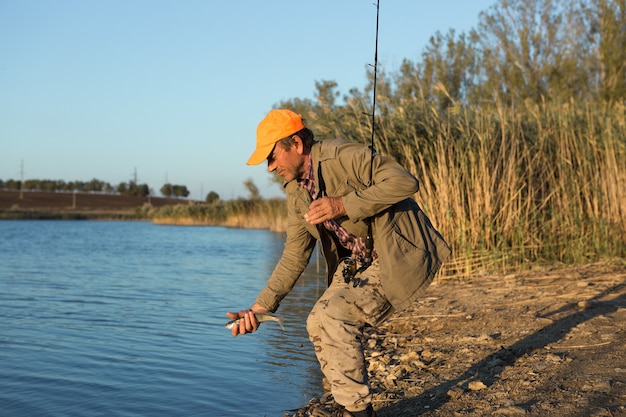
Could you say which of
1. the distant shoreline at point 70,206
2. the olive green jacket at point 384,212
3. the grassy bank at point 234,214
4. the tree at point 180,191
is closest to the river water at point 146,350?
the olive green jacket at point 384,212

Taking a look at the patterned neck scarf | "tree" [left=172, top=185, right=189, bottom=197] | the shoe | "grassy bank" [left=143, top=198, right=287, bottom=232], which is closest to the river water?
the shoe

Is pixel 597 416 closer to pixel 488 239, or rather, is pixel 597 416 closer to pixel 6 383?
pixel 6 383

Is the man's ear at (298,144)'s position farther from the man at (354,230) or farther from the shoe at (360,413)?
the shoe at (360,413)

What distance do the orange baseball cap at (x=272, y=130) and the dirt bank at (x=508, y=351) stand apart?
1709 mm

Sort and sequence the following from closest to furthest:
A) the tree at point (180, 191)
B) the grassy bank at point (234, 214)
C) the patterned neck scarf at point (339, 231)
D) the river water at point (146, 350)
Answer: the patterned neck scarf at point (339, 231) < the river water at point (146, 350) < the grassy bank at point (234, 214) < the tree at point (180, 191)

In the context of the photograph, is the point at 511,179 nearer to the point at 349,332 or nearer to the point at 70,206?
the point at 349,332

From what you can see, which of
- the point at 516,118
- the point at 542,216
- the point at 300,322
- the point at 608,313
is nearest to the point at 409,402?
the point at 608,313

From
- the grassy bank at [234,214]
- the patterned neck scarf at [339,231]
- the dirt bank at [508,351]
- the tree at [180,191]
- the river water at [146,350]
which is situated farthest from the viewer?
the tree at [180,191]

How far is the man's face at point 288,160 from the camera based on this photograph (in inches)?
151

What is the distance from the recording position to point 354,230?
388cm

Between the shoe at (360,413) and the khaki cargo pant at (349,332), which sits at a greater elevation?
the khaki cargo pant at (349,332)

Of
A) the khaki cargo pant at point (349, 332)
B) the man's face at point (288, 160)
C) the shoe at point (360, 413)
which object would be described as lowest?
the shoe at point (360, 413)

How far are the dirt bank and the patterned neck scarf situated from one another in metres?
1.08

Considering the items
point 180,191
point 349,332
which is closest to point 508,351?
point 349,332
